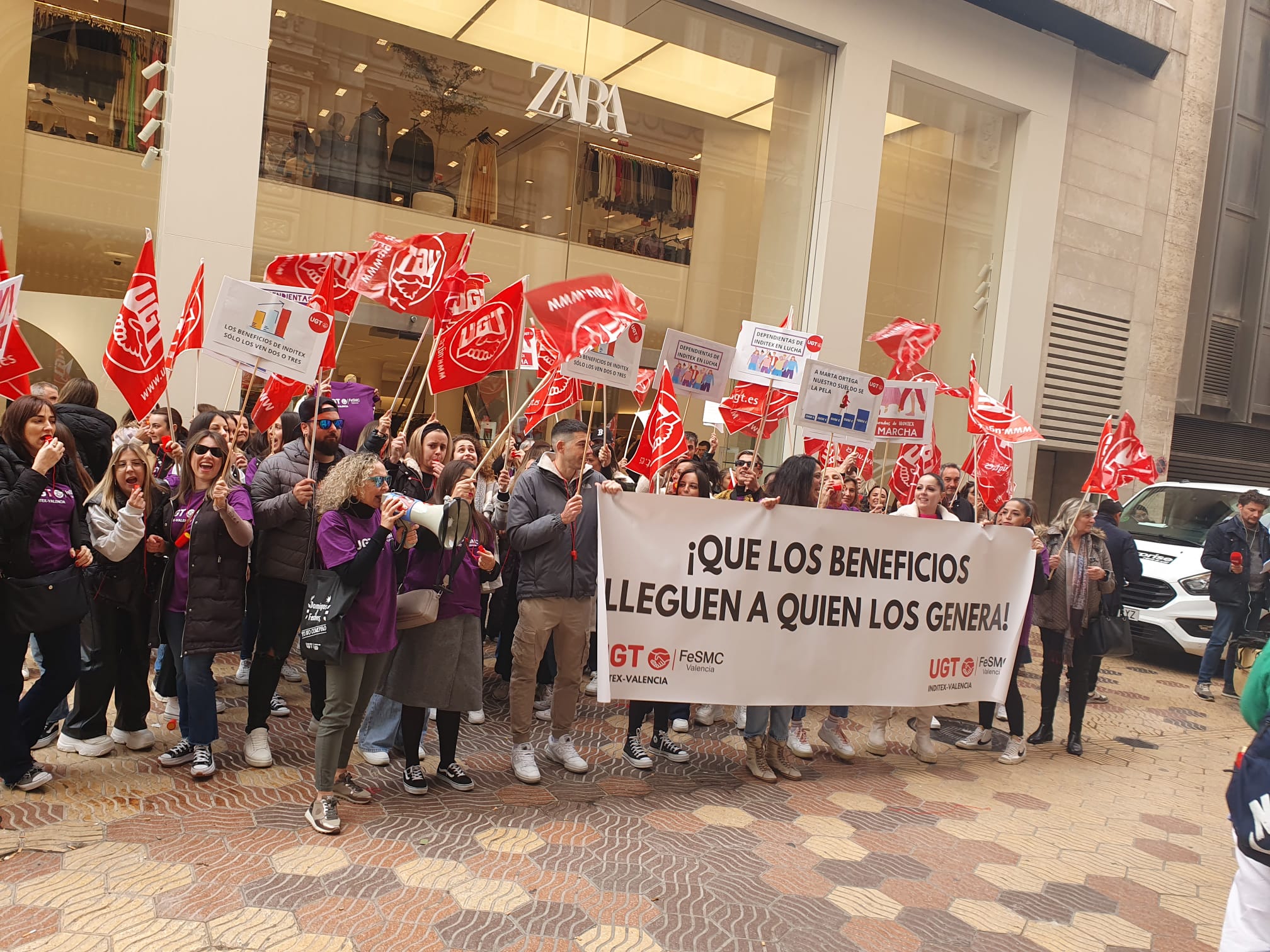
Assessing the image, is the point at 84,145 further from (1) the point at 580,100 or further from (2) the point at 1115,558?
(2) the point at 1115,558

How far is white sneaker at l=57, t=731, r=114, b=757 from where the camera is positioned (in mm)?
5199

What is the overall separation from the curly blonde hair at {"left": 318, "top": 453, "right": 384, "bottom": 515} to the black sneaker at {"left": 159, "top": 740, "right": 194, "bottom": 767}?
1.73m

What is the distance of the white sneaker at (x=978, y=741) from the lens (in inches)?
286

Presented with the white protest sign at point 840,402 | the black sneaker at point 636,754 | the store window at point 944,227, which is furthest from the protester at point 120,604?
the store window at point 944,227

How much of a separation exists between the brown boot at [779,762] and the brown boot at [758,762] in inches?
1.7

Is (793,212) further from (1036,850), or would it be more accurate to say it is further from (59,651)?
(59,651)

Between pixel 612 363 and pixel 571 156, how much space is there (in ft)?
26.9

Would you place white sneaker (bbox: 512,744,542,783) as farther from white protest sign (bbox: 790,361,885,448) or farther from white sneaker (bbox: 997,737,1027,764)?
white sneaker (bbox: 997,737,1027,764)

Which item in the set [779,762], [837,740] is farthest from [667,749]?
[837,740]

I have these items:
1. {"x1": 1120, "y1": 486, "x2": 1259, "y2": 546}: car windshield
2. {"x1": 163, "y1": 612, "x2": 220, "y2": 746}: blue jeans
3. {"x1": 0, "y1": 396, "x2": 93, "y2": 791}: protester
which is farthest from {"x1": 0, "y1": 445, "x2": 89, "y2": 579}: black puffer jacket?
{"x1": 1120, "y1": 486, "x2": 1259, "y2": 546}: car windshield

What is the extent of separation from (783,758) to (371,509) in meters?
3.14

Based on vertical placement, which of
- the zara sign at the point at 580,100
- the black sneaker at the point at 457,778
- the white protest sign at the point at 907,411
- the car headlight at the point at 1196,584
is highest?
the zara sign at the point at 580,100

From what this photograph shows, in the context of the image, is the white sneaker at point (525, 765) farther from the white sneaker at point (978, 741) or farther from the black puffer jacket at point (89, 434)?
the white sneaker at point (978, 741)

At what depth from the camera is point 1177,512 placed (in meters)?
12.9
